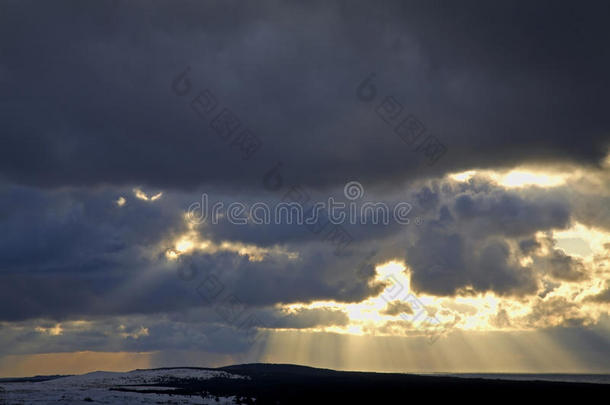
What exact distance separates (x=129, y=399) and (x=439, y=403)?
90346mm

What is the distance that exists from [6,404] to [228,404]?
55.1 metres

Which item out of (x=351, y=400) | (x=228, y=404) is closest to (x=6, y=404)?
(x=228, y=404)

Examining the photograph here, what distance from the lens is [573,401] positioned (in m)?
194

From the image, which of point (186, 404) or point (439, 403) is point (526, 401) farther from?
point (186, 404)

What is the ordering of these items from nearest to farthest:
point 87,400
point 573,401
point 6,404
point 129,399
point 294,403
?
point 6,404
point 87,400
point 129,399
point 294,403
point 573,401

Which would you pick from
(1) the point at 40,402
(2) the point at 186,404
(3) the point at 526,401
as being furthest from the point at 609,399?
(1) the point at 40,402

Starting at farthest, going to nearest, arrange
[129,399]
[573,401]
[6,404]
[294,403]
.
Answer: [573,401], [294,403], [129,399], [6,404]

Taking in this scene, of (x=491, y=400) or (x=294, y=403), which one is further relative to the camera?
(x=491, y=400)

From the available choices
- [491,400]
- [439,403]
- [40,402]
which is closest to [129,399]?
[40,402]

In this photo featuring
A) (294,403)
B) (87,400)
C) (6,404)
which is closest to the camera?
(6,404)

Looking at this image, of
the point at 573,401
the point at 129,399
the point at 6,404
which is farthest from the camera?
the point at 573,401

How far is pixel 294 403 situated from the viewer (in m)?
177

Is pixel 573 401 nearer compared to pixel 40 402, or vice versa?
pixel 40 402

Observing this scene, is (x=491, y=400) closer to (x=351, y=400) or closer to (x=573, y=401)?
(x=573, y=401)
